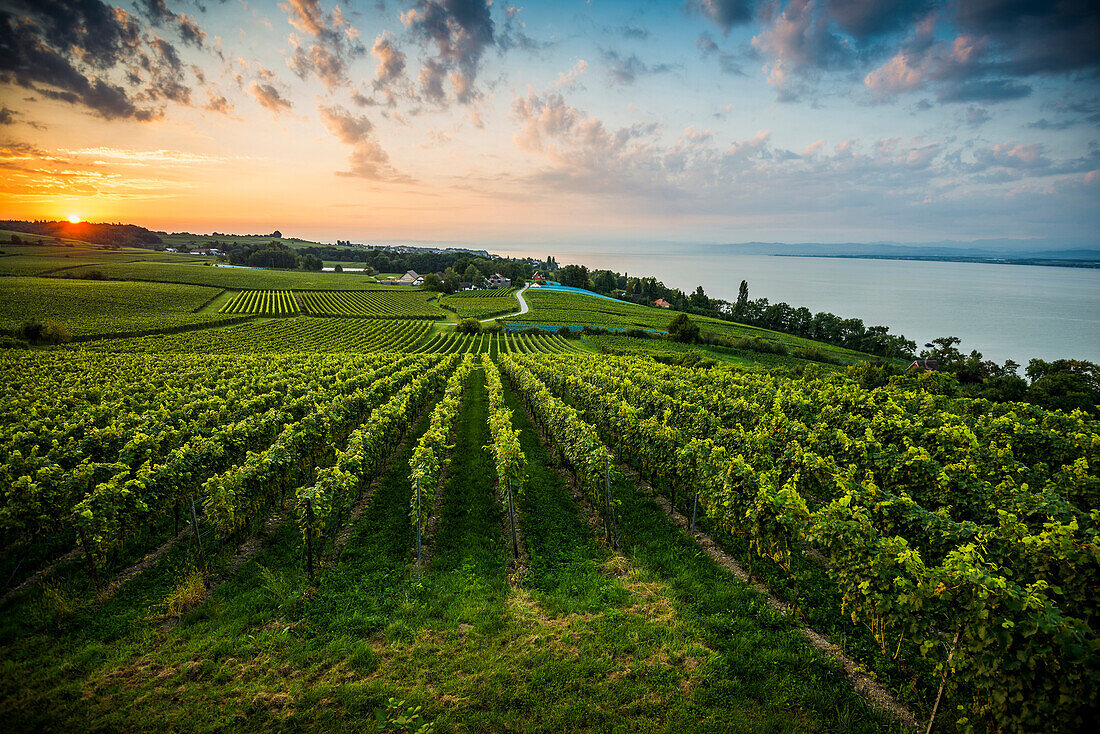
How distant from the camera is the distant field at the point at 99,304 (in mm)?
61500

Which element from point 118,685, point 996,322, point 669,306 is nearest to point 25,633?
point 118,685

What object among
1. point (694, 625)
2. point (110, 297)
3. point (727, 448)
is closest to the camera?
point (694, 625)

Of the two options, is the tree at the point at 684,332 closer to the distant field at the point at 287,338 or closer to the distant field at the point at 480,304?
the distant field at the point at 480,304

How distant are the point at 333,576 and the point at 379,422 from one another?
22.3 feet

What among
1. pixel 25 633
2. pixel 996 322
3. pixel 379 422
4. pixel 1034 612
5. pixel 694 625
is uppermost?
pixel 996 322

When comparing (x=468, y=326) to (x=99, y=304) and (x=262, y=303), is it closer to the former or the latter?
(x=262, y=303)

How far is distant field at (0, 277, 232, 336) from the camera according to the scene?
6150 centimetres

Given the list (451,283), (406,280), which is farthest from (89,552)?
(406,280)

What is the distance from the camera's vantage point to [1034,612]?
593 cm

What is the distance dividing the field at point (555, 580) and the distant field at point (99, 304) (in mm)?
61362

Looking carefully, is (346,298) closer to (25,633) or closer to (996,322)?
(25,633)

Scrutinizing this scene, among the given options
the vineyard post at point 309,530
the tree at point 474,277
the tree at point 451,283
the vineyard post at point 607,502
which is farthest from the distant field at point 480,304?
the vineyard post at point 309,530

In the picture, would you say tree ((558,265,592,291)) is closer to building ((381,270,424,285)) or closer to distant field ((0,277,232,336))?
building ((381,270,424,285))

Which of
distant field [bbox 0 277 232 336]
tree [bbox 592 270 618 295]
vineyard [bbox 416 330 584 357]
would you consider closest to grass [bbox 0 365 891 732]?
vineyard [bbox 416 330 584 357]
